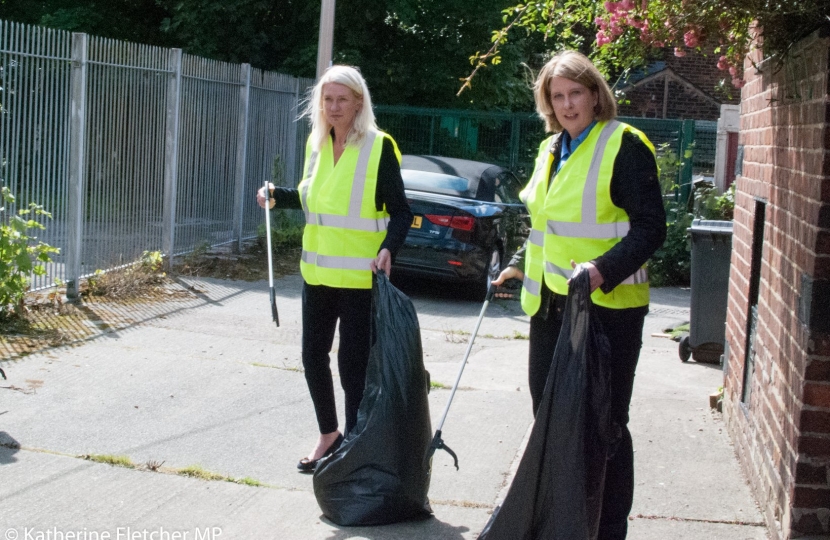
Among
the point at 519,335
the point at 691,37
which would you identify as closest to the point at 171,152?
the point at 519,335

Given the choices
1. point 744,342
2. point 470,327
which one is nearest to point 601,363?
point 744,342

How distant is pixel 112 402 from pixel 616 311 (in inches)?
131

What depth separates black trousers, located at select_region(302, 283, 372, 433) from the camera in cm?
456

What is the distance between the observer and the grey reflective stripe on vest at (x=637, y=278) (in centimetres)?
363

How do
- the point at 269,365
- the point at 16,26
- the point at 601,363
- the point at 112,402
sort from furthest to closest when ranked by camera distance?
1. the point at 16,26
2. the point at 269,365
3. the point at 112,402
4. the point at 601,363

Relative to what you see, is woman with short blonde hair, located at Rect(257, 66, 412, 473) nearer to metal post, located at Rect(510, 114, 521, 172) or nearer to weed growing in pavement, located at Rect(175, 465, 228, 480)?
weed growing in pavement, located at Rect(175, 465, 228, 480)

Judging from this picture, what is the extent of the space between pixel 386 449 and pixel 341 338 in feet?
2.26

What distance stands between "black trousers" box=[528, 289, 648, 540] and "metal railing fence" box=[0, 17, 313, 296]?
5.47 m

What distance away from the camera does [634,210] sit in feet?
11.5

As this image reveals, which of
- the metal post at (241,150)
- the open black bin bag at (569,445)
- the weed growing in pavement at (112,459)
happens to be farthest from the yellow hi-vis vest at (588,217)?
the metal post at (241,150)

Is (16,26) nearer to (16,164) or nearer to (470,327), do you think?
(16,164)

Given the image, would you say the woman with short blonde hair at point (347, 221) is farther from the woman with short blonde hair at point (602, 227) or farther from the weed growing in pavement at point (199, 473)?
the woman with short blonde hair at point (602, 227)

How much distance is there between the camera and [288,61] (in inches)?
687

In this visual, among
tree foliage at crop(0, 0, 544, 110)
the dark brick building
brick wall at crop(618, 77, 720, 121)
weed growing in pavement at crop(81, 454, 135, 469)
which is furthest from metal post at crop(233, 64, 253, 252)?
brick wall at crop(618, 77, 720, 121)
